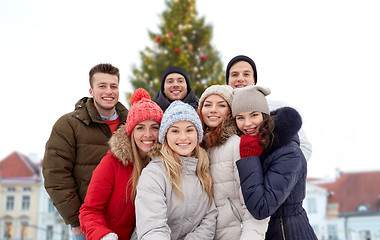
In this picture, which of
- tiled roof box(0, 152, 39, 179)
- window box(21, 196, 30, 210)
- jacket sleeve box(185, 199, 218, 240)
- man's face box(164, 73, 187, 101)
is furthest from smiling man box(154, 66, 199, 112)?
window box(21, 196, 30, 210)

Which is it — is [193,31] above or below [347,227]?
above

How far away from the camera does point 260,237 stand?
1959mm

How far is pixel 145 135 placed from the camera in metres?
2.25

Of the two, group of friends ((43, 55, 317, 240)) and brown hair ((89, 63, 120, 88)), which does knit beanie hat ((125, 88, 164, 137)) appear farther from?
brown hair ((89, 63, 120, 88))

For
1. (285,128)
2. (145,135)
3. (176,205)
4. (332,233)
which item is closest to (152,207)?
(176,205)

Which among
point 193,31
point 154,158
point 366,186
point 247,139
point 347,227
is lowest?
point 347,227

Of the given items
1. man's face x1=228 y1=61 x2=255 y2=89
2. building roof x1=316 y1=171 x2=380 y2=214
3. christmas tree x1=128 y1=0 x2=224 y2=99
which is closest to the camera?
man's face x1=228 y1=61 x2=255 y2=89

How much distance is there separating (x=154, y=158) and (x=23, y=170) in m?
20.5

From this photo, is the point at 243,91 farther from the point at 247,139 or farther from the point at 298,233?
the point at 298,233

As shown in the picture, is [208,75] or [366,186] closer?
[208,75]

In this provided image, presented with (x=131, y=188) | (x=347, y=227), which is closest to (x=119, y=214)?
(x=131, y=188)

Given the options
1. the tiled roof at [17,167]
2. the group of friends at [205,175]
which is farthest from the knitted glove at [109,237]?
the tiled roof at [17,167]

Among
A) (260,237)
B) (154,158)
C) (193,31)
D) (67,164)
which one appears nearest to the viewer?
(260,237)

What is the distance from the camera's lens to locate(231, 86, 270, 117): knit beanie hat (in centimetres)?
217
